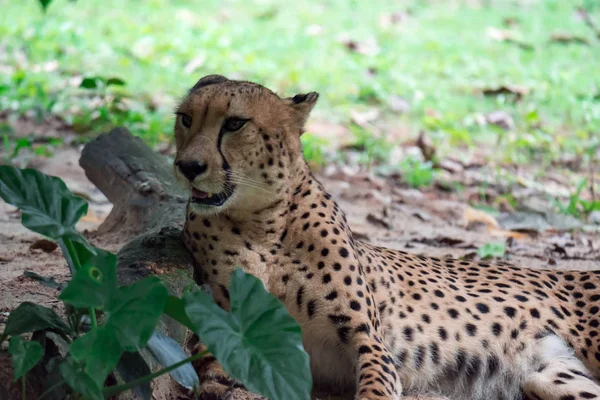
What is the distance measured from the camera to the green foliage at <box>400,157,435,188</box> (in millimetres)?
7195

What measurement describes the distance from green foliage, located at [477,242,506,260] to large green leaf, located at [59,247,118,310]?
3232 millimetres

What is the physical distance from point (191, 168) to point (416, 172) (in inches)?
155

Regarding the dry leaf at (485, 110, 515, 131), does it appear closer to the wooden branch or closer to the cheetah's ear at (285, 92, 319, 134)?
the wooden branch

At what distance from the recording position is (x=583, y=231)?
20.6 ft

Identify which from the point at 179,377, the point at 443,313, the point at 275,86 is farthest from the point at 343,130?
the point at 179,377

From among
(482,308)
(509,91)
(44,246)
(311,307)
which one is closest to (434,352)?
(482,308)

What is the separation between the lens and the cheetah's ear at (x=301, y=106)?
3984mm

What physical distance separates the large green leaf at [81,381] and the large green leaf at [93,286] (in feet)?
0.60

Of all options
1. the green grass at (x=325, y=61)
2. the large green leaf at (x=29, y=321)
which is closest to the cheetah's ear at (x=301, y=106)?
the large green leaf at (x=29, y=321)

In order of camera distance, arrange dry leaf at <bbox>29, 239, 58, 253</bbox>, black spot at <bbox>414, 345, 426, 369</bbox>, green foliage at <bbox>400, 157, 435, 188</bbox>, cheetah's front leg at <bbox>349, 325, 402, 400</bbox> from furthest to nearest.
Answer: green foliage at <bbox>400, 157, 435, 188</bbox> < dry leaf at <bbox>29, 239, 58, 253</bbox> < black spot at <bbox>414, 345, 426, 369</bbox> < cheetah's front leg at <bbox>349, 325, 402, 400</bbox>

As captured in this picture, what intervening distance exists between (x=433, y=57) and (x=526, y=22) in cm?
216

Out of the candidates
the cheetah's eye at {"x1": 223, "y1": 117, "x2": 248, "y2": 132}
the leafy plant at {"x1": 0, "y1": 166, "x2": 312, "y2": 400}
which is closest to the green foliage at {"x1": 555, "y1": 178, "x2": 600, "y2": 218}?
the cheetah's eye at {"x1": 223, "y1": 117, "x2": 248, "y2": 132}

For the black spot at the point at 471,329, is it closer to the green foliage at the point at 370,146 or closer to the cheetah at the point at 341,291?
the cheetah at the point at 341,291

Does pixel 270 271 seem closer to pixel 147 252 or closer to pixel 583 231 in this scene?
pixel 147 252
